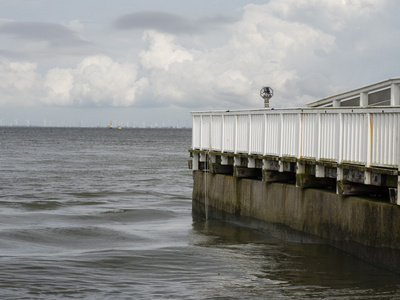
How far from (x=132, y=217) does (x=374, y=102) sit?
10.8 meters

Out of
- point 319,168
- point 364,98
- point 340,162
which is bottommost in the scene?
point 319,168

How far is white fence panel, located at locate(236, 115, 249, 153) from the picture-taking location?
19000mm

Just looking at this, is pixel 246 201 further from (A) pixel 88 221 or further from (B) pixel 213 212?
(A) pixel 88 221

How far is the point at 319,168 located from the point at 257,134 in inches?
137

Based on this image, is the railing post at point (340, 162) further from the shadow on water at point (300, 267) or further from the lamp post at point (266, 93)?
the lamp post at point (266, 93)

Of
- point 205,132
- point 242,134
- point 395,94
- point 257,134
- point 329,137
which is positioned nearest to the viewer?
point 395,94

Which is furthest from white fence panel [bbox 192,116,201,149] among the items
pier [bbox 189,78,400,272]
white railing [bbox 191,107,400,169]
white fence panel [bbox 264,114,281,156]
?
white fence panel [bbox 264,114,281,156]

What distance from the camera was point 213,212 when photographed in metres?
21.4

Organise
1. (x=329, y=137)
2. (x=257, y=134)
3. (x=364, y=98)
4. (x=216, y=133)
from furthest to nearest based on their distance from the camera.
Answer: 1. (x=216, y=133)
2. (x=257, y=134)
3. (x=364, y=98)
4. (x=329, y=137)

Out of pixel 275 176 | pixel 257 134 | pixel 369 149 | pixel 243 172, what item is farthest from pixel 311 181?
pixel 243 172

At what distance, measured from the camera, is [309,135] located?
623 inches

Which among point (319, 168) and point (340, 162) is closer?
point (340, 162)

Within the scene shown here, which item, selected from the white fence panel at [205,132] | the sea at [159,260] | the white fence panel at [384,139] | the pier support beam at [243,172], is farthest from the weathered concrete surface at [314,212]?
the white fence panel at [205,132]

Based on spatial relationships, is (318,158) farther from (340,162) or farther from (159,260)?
(159,260)
